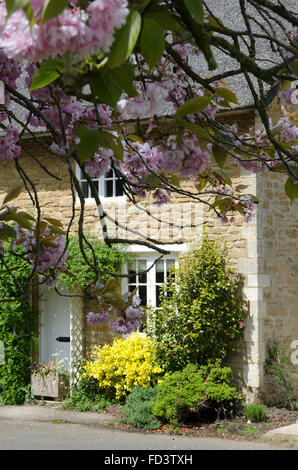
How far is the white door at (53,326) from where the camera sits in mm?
10969

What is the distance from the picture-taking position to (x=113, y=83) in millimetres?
1334

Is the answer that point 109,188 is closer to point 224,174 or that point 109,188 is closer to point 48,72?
point 224,174

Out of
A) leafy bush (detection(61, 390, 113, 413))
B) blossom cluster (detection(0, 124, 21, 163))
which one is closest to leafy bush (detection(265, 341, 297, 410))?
leafy bush (detection(61, 390, 113, 413))

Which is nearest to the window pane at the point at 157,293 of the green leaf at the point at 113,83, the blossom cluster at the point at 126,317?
the blossom cluster at the point at 126,317

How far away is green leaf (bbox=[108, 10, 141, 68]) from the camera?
3.85 feet

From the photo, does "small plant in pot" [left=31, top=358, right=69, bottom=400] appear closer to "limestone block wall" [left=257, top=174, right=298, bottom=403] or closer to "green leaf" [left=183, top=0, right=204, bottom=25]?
"limestone block wall" [left=257, top=174, right=298, bottom=403]

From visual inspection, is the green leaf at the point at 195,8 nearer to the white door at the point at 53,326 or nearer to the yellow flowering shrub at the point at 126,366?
the yellow flowering shrub at the point at 126,366

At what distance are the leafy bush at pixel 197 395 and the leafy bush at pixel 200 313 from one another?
30 cm

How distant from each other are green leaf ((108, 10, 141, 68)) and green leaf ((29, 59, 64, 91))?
0.45ft

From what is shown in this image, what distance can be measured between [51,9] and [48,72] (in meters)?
0.27

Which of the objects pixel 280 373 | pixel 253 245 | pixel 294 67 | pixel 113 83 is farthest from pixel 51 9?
pixel 280 373

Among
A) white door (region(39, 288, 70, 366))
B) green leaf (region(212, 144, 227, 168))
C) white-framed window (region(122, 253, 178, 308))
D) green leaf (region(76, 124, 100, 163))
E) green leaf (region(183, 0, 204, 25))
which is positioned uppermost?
green leaf (region(183, 0, 204, 25))
